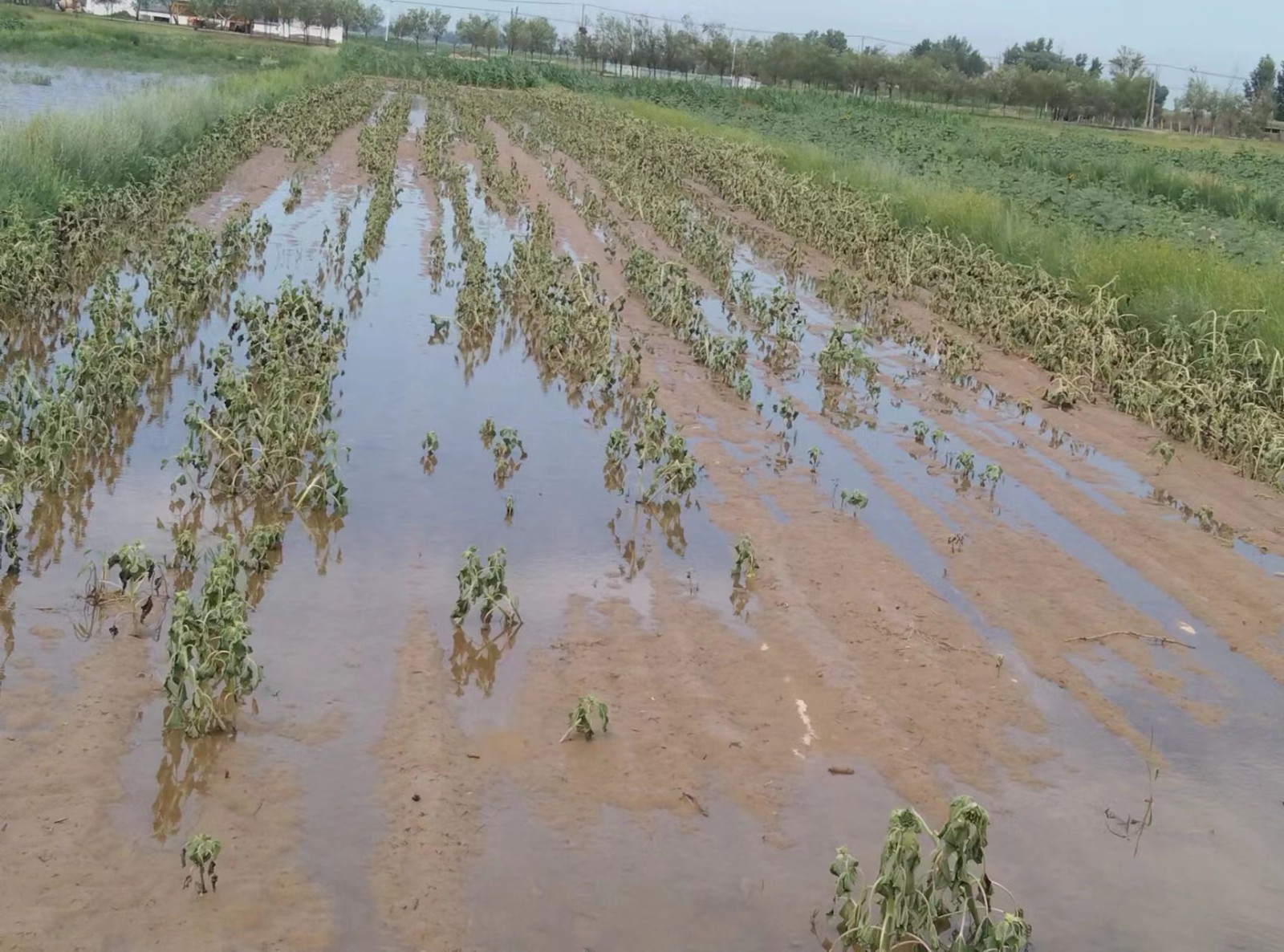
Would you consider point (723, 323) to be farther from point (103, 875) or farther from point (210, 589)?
point (103, 875)

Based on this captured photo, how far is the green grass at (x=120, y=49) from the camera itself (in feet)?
153

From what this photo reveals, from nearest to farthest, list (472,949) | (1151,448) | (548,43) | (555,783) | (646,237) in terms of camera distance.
A: (472,949) < (555,783) < (1151,448) < (646,237) < (548,43)

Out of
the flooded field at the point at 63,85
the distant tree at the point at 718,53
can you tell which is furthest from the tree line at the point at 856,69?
the flooded field at the point at 63,85

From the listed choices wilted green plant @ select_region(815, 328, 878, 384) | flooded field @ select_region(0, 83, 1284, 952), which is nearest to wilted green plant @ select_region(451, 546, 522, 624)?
flooded field @ select_region(0, 83, 1284, 952)

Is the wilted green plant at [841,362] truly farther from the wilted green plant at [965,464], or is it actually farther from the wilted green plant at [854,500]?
the wilted green plant at [854,500]

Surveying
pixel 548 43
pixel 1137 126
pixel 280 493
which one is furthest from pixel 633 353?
pixel 548 43

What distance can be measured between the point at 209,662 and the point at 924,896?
271 centimetres

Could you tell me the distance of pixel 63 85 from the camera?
117 ft

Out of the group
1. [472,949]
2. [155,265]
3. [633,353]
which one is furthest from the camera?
[155,265]

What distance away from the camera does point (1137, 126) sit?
78.0 m

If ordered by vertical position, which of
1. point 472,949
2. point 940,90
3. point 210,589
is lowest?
point 472,949

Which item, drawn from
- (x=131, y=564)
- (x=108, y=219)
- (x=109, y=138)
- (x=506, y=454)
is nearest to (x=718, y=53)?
(x=109, y=138)

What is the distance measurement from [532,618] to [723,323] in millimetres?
6948

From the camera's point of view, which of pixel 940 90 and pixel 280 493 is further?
pixel 940 90
